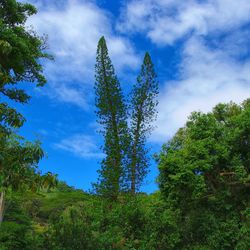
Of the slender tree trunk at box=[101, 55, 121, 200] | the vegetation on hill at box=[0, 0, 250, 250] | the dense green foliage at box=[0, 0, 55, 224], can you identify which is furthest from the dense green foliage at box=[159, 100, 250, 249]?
the slender tree trunk at box=[101, 55, 121, 200]

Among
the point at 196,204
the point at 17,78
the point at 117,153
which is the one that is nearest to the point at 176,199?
the point at 196,204

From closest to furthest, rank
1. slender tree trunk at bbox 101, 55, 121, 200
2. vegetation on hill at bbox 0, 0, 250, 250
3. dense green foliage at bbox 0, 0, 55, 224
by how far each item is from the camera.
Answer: dense green foliage at bbox 0, 0, 55, 224 → vegetation on hill at bbox 0, 0, 250, 250 → slender tree trunk at bbox 101, 55, 121, 200

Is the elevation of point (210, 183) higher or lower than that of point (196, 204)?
higher

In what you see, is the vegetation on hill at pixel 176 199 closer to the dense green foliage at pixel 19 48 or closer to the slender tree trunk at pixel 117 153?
the dense green foliage at pixel 19 48

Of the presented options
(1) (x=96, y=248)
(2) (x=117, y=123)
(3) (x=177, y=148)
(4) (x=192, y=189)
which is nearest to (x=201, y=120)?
(3) (x=177, y=148)

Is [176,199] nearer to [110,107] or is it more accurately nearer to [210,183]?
[210,183]

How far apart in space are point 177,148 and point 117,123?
16.2 metres

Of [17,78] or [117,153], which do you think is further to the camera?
[117,153]

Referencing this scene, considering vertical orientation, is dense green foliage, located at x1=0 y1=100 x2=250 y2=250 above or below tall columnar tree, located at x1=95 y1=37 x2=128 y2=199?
below

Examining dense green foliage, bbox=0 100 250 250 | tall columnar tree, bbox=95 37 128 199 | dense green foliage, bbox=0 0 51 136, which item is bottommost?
dense green foliage, bbox=0 100 250 250

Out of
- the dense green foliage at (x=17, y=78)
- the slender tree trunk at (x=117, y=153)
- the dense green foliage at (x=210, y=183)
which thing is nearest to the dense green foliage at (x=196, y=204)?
the dense green foliage at (x=210, y=183)

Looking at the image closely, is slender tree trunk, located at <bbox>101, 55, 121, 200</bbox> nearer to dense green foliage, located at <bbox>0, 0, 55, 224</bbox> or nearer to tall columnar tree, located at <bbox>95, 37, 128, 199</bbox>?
tall columnar tree, located at <bbox>95, 37, 128, 199</bbox>

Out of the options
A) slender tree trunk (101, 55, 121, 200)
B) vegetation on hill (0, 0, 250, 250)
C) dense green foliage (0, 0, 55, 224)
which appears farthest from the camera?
slender tree trunk (101, 55, 121, 200)

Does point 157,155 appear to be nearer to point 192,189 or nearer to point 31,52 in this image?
point 192,189
